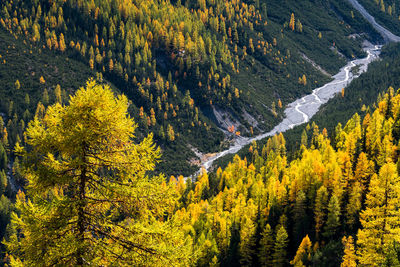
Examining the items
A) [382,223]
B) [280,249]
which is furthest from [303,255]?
[382,223]

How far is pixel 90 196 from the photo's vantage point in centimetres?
1611

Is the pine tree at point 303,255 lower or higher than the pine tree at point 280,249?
higher

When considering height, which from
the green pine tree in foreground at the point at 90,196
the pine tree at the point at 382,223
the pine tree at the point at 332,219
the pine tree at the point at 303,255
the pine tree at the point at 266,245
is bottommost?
the pine tree at the point at 266,245

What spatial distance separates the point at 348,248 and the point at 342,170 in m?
29.8

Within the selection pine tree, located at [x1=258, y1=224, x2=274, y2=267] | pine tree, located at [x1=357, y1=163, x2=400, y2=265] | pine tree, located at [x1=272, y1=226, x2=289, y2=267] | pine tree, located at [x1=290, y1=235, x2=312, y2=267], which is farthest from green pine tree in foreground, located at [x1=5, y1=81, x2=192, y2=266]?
pine tree, located at [x1=258, y1=224, x2=274, y2=267]

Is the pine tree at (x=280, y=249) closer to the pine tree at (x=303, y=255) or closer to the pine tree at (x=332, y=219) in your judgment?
the pine tree at (x=303, y=255)

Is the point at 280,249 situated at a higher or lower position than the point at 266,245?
higher

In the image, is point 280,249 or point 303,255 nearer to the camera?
point 303,255

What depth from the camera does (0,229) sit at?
155 m

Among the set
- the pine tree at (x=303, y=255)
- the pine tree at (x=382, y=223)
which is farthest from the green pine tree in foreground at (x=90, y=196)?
the pine tree at (x=303, y=255)

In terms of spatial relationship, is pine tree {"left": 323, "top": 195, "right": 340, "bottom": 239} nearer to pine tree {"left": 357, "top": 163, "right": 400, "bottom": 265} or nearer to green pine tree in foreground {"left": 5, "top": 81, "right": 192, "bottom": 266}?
pine tree {"left": 357, "top": 163, "right": 400, "bottom": 265}

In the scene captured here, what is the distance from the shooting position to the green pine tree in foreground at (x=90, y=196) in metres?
14.6

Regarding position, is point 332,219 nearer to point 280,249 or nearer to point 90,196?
point 280,249

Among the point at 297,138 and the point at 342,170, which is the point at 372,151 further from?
the point at 297,138
